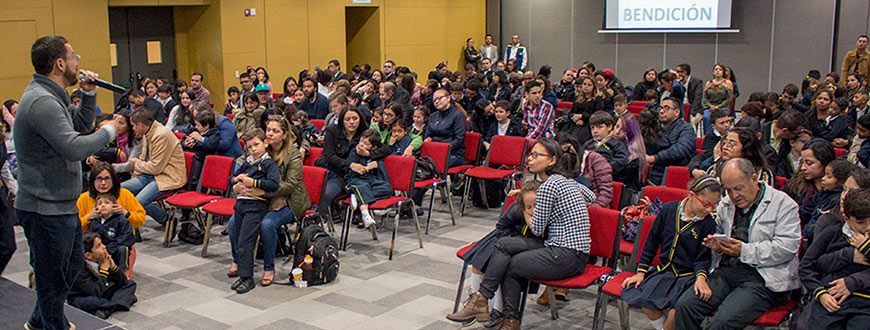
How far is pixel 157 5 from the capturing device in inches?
571

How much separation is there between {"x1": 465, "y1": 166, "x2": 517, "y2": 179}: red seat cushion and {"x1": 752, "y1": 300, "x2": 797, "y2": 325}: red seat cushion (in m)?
3.81

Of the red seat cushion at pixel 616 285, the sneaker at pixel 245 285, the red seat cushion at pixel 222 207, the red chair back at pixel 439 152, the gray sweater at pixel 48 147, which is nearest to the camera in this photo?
the gray sweater at pixel 48 147

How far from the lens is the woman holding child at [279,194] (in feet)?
19.6

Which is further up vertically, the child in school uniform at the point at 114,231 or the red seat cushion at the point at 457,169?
the red seat cushion at the point at 457,169

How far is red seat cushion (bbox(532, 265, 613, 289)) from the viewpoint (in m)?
4.54

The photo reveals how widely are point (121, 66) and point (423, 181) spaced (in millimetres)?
9406

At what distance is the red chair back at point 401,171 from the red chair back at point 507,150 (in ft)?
4.68

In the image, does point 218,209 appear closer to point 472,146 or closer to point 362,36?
point 472,146

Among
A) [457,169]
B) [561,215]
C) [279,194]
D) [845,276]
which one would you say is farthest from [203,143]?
[845,276]

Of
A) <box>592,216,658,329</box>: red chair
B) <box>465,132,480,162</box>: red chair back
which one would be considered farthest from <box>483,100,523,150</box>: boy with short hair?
<box>592,216,658,329</box>: red chair

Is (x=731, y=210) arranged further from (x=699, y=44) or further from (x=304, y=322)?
(x=699, y=44)

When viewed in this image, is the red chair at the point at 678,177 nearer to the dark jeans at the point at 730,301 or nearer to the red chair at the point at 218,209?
the dark jeans at the point at 730,301

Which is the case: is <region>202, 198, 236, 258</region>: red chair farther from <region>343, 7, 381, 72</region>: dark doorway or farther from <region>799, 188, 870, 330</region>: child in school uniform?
<region>343, 7, 381, 72</region>: dark doorway

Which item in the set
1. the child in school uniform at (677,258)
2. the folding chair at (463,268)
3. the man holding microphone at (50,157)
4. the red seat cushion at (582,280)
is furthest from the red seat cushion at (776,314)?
the man holding microphone at (50,157)
